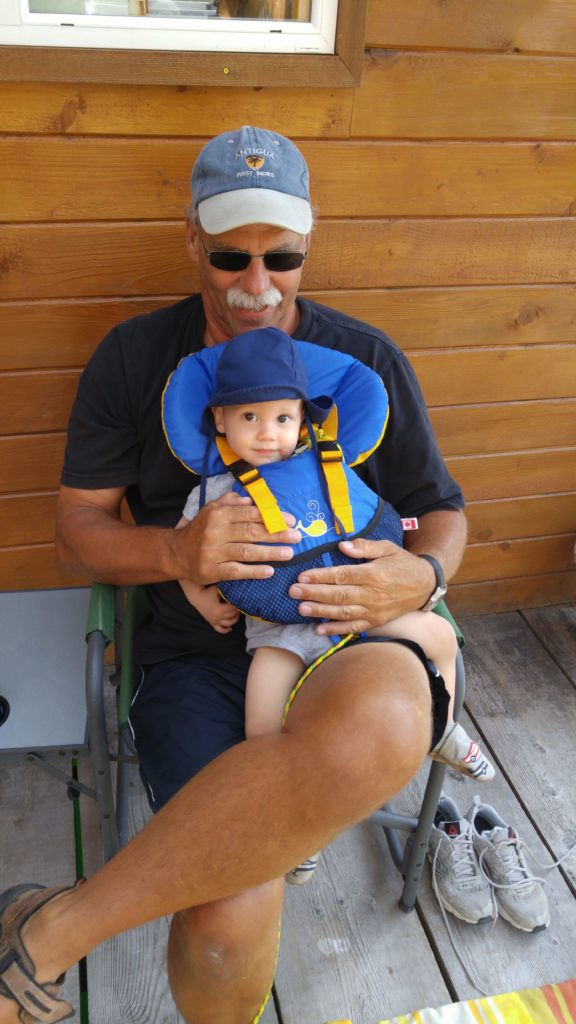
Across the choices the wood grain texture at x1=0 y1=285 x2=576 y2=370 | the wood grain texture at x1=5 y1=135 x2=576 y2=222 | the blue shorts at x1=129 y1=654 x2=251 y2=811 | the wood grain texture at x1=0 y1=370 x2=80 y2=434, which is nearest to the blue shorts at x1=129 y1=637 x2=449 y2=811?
the blue shorts at x1=129 y1=654 x2=251 y2=811

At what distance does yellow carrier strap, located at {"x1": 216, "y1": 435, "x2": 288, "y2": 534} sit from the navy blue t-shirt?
232 mm

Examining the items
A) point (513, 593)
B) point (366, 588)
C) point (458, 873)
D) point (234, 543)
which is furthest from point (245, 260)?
point (513, 593)

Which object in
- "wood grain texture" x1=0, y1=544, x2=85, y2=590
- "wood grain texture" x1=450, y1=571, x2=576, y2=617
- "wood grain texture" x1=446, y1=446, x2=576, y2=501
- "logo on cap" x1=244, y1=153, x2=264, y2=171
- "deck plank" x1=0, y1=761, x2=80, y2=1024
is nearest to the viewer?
"logo on cap" x1=244, y1=153, x2=264, y2=171

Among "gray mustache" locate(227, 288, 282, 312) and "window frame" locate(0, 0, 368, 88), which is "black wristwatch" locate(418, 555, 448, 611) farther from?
"window frame" locate(0, 0, 368, 88)

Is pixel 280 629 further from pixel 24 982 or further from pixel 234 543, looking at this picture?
pixel 24 982

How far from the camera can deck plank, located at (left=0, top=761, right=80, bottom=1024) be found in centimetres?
195

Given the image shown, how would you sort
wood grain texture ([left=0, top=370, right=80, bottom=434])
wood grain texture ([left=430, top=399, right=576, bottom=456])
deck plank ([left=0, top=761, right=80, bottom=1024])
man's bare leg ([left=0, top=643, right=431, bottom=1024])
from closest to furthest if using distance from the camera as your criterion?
1. man's bare leg ([left=0, top=643, right=431, bottom=1024])
2. deck plank ([left=0, top=761, right=80, bottom=1024])
3. wood grain texture ([left=0, top=370, right=80, bottom=434])
4. wood grain texture ([left=430, top=399, right=576, bottom=456])

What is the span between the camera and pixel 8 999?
127 cm

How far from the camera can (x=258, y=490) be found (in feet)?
4.95

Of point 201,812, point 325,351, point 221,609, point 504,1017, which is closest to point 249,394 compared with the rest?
point 325,351

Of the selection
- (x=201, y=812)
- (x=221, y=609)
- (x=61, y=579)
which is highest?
(x=221, y=609)

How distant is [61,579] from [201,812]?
1286 millimetres

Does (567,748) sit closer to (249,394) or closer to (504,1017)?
(504,1017)

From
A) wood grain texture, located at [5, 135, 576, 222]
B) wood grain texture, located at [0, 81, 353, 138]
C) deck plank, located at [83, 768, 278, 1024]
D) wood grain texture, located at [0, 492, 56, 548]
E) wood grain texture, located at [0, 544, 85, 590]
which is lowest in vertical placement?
deck plank, located at [83, 768, 278, 1024]
